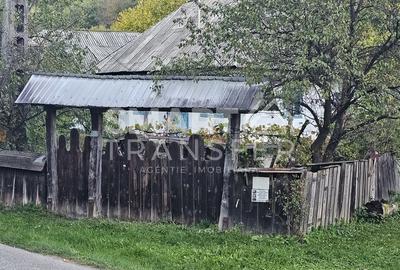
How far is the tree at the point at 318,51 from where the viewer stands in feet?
35.2

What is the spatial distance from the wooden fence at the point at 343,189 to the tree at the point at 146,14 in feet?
111

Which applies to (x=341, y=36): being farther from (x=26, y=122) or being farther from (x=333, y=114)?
(x=26, y=122)

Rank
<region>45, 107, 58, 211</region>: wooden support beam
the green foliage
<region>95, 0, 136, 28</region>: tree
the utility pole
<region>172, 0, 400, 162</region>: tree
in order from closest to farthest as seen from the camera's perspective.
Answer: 1. <region>172, 0, 400, 162</region>: tree
2. the green foliage
3. <region>45, 107, 58, 211</region>: wooden support beam
4. the utility pole
5. <region>95, 0, 136, 28</region>: tree

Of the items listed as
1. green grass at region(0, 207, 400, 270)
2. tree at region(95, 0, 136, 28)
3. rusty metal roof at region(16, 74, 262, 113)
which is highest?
tree at region(95, 0, 136, 28)

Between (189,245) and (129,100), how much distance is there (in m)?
2.99

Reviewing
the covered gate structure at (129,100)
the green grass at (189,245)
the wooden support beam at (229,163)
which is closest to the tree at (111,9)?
the covered gate structure at (129,100)

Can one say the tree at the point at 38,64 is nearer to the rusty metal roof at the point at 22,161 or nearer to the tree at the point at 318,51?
the rusty metal roof at the point at 22,161

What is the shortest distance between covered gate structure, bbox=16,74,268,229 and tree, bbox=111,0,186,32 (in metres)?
36.1

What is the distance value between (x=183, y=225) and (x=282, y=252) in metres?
2.46

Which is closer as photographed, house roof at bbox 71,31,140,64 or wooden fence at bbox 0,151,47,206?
wooden fence at bbox 0,151,47,206

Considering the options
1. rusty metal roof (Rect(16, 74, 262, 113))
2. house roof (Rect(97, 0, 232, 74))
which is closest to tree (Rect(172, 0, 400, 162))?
rusty metal roof (Rect(16, 74, 262, 113))

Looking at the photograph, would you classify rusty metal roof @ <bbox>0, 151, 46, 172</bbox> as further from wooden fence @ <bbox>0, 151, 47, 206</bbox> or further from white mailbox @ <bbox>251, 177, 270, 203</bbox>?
white mailbox @ <bbox>251, 177, 270, 203</bbox>

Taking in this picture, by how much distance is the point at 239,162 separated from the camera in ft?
40.9

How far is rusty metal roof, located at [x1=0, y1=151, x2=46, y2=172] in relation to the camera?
13234 mm
